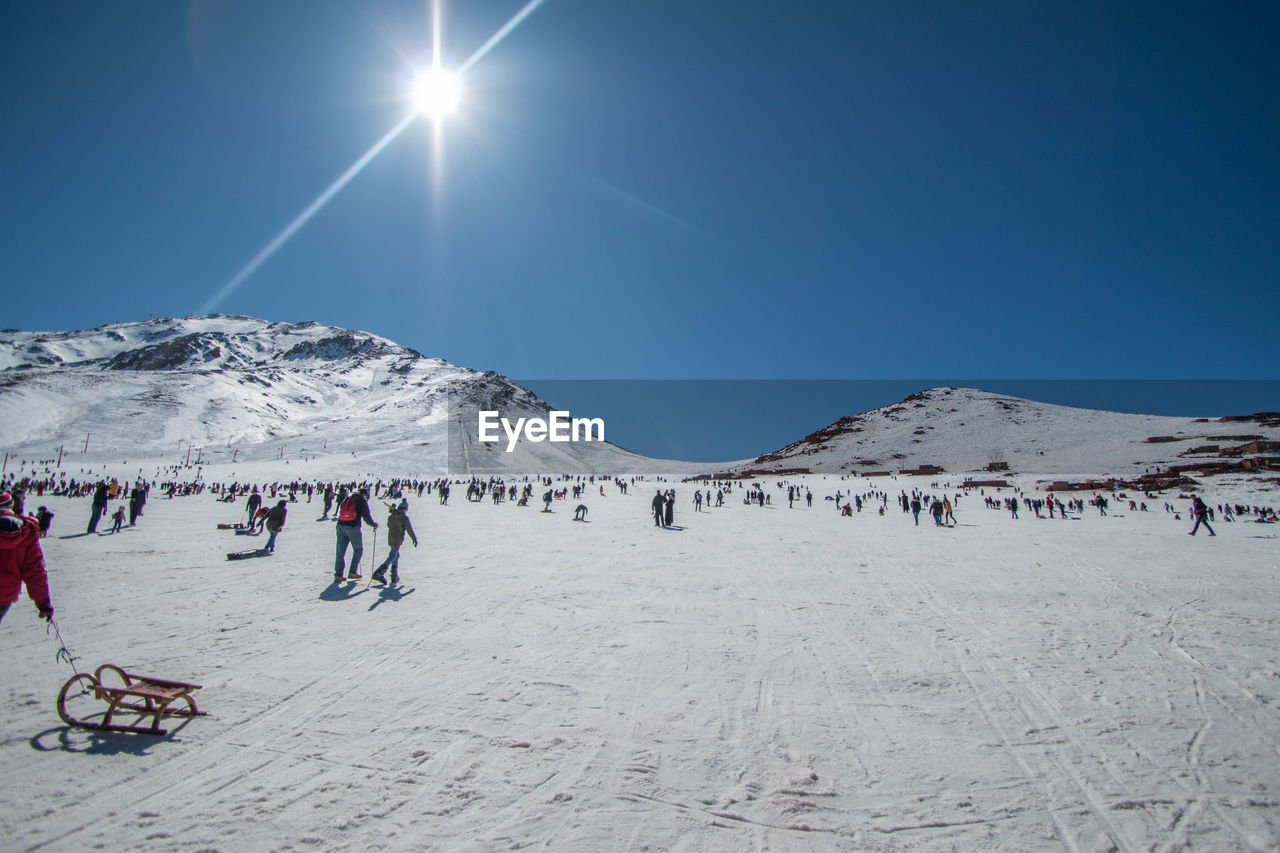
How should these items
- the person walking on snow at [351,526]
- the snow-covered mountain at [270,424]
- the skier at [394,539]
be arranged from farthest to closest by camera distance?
1. the snow-covered mountain at [270,424]
2. the skier at [394,539]
3. the person walking on snow at [351,526]

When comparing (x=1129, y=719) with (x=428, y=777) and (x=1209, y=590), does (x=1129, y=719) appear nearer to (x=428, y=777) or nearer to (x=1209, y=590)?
(x=428, y=777)

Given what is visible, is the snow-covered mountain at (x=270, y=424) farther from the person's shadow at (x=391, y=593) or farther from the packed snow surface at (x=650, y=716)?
the packed snow surface at (x=650, y=716)

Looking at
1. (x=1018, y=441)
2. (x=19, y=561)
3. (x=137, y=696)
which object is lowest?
(x=137, y=696)

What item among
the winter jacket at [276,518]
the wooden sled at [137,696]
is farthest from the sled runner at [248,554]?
the wooden sled at [137,696]

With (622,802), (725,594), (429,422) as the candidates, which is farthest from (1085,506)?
(429,422)

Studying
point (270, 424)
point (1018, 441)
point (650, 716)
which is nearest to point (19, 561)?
point (650, 716)

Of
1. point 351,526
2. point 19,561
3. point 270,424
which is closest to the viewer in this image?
point 19,561

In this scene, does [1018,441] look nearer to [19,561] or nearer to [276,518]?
[276,518]
